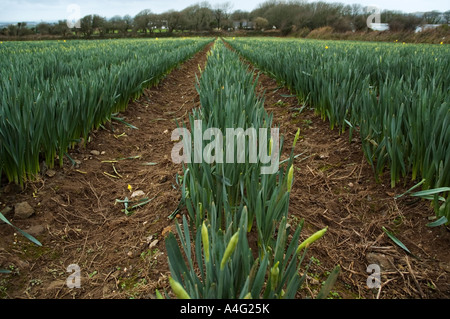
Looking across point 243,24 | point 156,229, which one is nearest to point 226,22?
point 243,24

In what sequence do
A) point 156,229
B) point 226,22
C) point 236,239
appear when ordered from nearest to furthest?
point 236,239 → point 156,229 → point 226,22

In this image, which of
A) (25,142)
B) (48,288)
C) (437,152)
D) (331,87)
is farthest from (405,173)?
(25,142)

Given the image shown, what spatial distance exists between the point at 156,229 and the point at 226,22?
66.7 meters

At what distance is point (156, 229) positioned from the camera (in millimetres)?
1469

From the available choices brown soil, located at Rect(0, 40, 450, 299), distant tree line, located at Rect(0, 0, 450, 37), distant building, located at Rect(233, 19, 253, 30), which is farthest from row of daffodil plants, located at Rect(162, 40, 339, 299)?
distant building, located at Rect(233, 19, 253, 30)

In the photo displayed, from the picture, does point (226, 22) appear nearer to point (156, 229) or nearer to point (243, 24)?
point (243, 24)

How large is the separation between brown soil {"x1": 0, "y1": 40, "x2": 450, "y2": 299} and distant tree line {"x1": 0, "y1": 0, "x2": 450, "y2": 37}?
30411mm

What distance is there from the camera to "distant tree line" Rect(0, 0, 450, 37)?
114 ft

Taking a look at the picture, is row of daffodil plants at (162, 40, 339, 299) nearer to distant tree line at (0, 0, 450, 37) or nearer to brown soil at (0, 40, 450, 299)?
brown soil at (0, 40, 450, 299)

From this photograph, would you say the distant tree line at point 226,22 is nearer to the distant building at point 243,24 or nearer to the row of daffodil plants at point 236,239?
the distant building at point 243,24

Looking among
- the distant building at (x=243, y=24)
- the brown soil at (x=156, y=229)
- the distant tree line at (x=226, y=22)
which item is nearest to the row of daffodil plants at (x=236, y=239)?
the brown soil at (x=156, y=229)

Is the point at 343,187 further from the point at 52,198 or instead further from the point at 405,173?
the point at 52,198

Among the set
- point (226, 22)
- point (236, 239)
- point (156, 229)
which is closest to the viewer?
point (236, 239)

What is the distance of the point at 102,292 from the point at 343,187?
1464 millimetres
